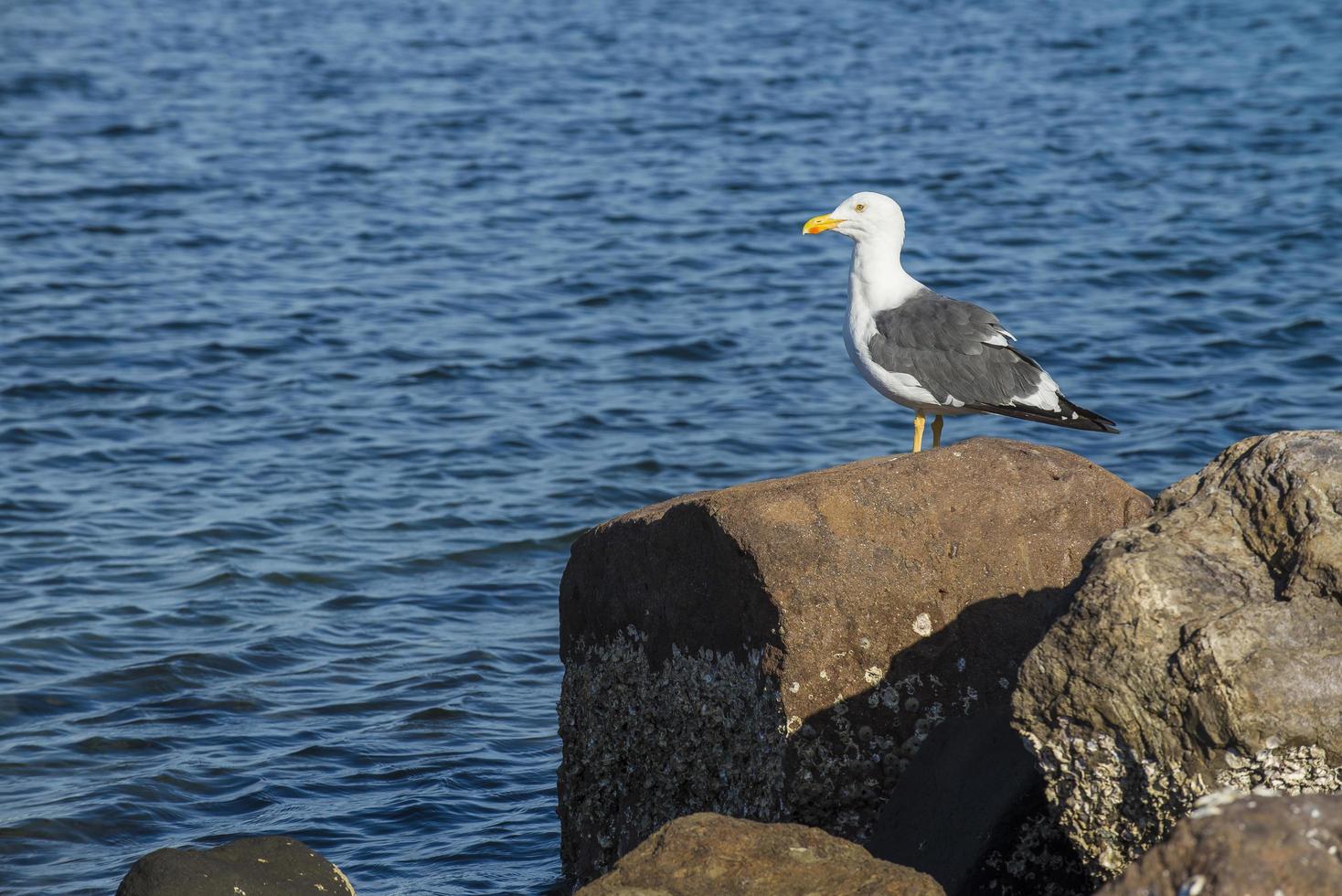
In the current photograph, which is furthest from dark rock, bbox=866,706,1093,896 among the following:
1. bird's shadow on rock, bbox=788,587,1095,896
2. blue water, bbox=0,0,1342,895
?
blue water, bbox=0,0,1342,895

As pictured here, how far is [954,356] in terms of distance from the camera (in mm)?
6090

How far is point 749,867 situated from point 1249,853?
3.75 feet

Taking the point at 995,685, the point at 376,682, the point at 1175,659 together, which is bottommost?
the point at 376,682

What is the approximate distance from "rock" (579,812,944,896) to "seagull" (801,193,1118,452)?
2.77 meters

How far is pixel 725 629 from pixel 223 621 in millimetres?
3632

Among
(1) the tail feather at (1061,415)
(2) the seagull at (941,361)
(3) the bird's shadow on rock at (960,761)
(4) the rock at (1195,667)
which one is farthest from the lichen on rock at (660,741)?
(1) the tail feather at (1061,415)

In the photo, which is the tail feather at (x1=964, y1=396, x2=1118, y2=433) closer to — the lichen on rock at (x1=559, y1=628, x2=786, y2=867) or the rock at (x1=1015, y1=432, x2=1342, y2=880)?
the lichen on rock at (x1=559, y1=628, x2=786, y2=867)

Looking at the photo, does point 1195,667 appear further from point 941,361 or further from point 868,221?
point 868,221

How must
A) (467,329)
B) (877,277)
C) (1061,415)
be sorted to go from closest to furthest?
(1061,415), (877,277), (467,329)

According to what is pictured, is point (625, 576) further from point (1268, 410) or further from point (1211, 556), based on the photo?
point (1268, 410)

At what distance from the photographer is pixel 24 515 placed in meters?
8.54

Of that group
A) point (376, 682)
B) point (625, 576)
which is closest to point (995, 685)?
point (625, 576)

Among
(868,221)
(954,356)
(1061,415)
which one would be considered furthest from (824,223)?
(1061,415)

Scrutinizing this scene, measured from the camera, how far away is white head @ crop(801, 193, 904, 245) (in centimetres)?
652
